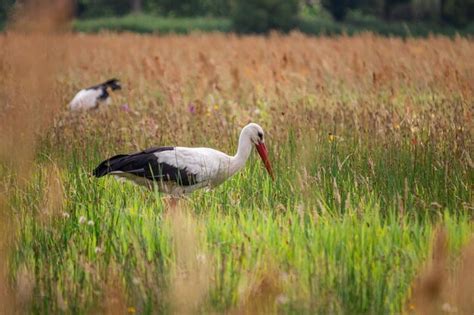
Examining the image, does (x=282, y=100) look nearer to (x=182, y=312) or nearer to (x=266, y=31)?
(x=182, y=312)

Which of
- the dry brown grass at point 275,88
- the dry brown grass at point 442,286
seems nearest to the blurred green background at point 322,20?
the dry brown grass at point 275,88

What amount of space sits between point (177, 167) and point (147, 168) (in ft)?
0.67

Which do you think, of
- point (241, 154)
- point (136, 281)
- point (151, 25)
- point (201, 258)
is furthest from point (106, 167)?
point (151, 25)

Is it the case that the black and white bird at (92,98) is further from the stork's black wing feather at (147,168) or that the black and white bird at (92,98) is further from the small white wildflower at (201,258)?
the small white wildflower at (201,258)

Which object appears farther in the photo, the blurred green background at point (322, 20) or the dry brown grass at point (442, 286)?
the blurred green background at point (322, 20)

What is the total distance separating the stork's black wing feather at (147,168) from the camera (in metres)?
6.43

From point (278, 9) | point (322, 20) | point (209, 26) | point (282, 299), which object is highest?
point (278, 9)

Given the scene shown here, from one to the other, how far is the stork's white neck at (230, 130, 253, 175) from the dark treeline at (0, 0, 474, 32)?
29649mm

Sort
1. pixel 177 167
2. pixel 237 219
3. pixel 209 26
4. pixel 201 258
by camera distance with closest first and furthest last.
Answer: pixel 201 258
pixel 237 219
pixel 177 167
pixel 209 26

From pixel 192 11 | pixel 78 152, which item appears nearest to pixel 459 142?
pixel 78 152

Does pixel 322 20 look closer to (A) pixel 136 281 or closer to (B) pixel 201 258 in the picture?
(B) pixel 201 258

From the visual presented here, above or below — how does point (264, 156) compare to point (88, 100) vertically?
above

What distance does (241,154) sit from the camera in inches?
273

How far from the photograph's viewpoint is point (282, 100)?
11.1 m
